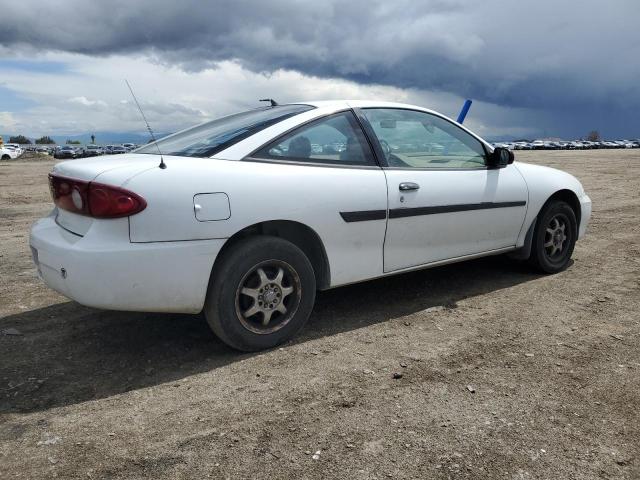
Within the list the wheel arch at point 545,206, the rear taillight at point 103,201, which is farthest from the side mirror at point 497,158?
the rear taillight at point 103,201

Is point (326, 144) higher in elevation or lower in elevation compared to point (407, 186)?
higher

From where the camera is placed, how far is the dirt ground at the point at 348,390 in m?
2.34

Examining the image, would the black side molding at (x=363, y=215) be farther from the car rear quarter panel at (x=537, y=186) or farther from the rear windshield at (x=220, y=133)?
the car rear quarter panel at (x=537, y=186)

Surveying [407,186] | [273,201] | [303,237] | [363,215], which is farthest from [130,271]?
[407,186]

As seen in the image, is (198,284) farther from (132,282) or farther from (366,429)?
(366,429)

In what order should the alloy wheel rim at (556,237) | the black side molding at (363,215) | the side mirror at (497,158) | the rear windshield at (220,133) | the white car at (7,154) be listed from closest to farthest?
the rear windshield at (220,133), the black side molding at (363,215), the side mirror at (497,158), the alloy wheel rim at (556,237), the white car at (7,154)

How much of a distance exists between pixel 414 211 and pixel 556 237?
1961 millimetres

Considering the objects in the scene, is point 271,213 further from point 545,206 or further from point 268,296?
point 545,206

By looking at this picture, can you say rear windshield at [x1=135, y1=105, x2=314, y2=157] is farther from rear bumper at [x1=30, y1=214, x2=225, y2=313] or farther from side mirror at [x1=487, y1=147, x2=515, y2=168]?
side mirror at [x1=487, y1=147, x2=515, y2=168]

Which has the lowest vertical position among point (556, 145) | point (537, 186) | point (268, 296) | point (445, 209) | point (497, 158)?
point (268, 296)

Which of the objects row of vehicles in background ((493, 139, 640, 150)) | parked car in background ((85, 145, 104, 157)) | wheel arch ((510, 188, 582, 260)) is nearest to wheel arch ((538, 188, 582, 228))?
wheel arch ((510, 188, 582, 260))

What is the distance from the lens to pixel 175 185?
3.02 m

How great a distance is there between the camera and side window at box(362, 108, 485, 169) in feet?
13.2

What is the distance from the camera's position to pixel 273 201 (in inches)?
130
